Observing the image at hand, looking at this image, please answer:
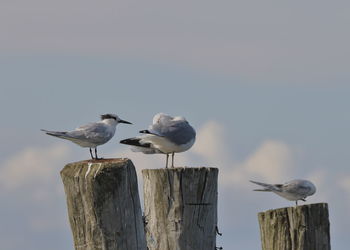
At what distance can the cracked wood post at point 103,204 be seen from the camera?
244 inches

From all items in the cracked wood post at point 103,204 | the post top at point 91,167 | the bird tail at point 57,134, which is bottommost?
the cracked wood post at point 103,204

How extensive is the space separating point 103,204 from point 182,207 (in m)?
2.13

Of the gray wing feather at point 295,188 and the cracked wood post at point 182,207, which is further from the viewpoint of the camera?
the gray wing feather at point 295,188

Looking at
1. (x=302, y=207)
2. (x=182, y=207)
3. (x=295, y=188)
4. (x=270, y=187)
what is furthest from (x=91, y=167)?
(x=270, y=187)

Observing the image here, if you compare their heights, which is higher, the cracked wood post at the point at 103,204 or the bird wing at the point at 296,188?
the bird wing at the point at 296,188

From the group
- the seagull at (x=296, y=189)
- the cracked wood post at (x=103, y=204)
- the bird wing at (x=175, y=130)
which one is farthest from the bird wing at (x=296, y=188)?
the cracked wood post at (x=103, y=204)

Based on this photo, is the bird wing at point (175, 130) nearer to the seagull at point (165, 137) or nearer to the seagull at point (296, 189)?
the seagull at point (165, 137)

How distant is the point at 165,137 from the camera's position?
11789 millimetres

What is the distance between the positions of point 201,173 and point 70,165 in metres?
2.09

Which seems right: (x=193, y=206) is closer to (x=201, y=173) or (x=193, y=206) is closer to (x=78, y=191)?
(x=201, y=173)

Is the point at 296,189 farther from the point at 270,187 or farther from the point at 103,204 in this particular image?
the point at 103,204

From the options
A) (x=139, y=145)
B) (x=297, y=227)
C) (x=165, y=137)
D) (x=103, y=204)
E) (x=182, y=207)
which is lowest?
(x=103, y=204)

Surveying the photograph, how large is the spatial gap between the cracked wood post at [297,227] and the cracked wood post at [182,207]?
0.64 meters

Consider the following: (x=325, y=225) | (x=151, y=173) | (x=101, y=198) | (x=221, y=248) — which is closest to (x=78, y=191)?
(x=101, y=198)
